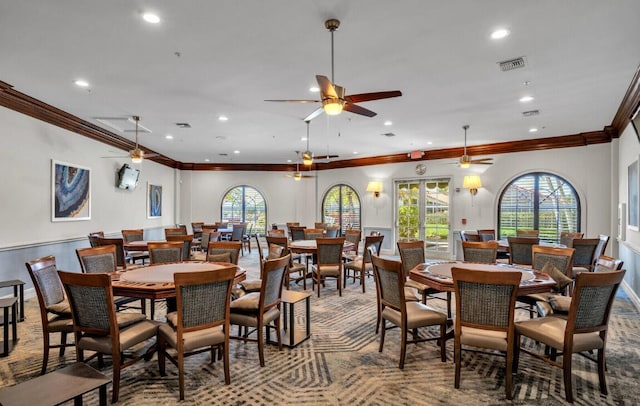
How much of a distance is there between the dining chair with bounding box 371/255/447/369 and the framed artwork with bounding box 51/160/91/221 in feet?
18.0

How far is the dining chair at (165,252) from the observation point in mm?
4516

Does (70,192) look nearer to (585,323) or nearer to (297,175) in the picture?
(297,175)

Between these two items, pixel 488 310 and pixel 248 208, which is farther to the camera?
pixel 248 208

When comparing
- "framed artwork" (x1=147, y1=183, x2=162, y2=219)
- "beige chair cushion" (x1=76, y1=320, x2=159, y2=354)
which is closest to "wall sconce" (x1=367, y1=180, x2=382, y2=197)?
"framed artwork" (x1=147, y1=183, x2=162, y2=219)

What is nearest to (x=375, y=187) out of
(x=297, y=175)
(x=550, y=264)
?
(x=297, y=175)

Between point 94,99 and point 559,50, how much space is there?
229 inches

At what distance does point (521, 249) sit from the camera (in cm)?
520

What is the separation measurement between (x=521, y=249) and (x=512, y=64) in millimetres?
2804

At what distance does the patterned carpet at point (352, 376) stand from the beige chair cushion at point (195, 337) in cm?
39

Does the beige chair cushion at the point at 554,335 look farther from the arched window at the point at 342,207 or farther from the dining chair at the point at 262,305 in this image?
the arched window at the point at 342,207

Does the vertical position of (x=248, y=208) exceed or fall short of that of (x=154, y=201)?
it falls short

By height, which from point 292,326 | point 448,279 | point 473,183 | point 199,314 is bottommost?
point 292,326

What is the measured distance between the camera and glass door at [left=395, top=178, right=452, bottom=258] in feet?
30.1

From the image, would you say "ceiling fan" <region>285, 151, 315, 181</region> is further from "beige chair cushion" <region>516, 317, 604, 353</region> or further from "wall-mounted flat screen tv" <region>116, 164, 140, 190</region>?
"beige chair cushion" <region>516, 317, 604, 353</region>
